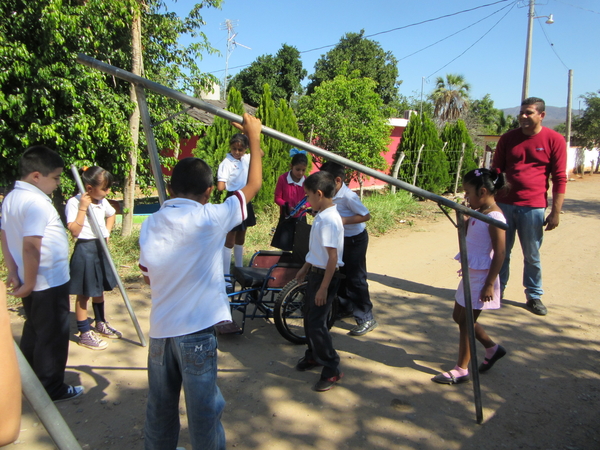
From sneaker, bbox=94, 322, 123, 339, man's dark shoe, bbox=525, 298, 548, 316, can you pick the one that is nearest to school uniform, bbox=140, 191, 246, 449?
sneaker, bbox=94, 322, 123, 339

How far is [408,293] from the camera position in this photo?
211 inches

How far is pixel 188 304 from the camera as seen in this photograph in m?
2.09

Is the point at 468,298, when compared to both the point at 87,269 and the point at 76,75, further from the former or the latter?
the point at 76,75

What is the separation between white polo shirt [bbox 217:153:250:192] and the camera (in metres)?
5.19

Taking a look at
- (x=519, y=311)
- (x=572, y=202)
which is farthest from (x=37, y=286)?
(x=572, y=202)

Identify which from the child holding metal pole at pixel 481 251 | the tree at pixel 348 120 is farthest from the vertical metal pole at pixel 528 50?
the child holding metal pole at pixel 481 251

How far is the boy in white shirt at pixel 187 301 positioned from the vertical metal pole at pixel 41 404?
919 millimetres

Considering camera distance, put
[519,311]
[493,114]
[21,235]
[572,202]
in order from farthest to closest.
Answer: [493,114] → [572,202] → [519,311] → [21,235]

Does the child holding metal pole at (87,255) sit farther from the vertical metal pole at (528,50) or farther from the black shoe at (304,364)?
the vertical metal pole at (528,50)

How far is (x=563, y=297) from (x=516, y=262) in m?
1.48

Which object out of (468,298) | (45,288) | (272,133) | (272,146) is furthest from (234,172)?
(272,146)

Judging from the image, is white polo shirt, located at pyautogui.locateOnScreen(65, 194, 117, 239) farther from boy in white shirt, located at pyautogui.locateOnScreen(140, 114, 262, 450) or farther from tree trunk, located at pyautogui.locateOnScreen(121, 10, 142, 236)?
tree trunk, located at pyautogui.locateOnScreen(121, 10, 142, 236)

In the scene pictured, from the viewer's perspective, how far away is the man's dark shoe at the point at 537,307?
466 cm

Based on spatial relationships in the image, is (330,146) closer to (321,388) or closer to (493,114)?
(321,388)
